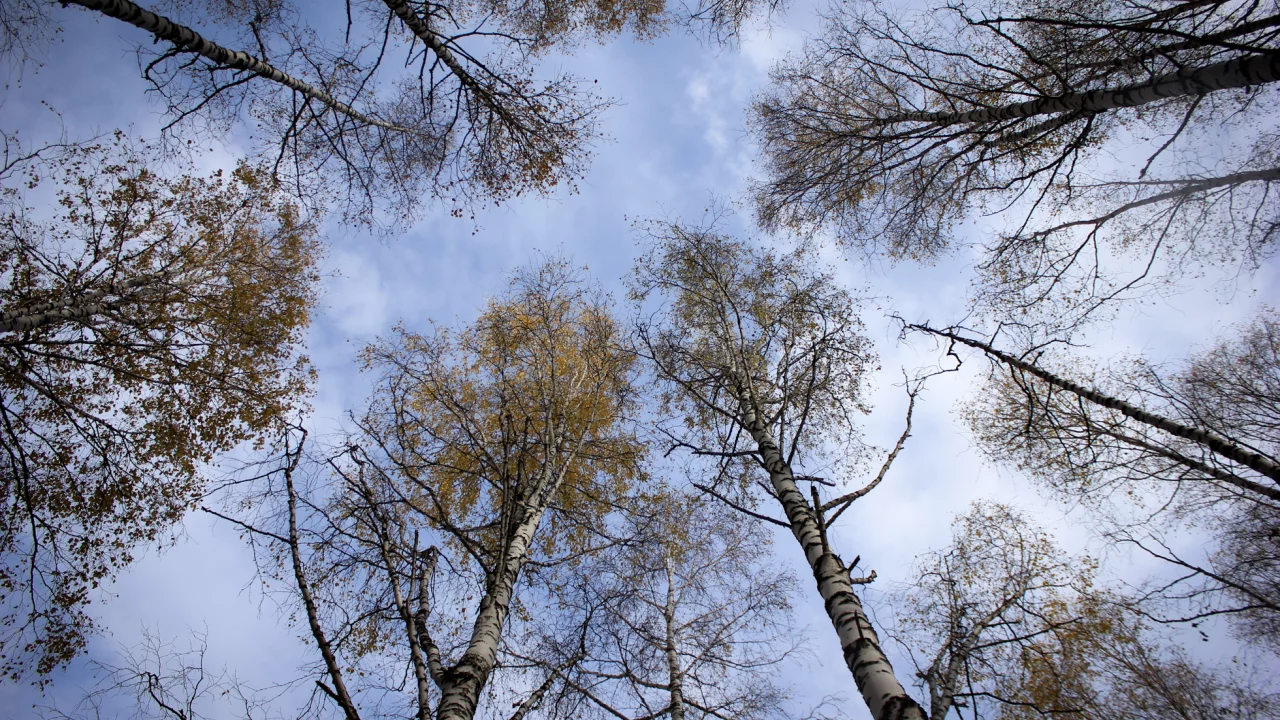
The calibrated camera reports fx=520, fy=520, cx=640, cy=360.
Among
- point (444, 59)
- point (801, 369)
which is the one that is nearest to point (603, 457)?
point (801, 369)

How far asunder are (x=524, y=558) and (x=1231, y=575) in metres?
9.02

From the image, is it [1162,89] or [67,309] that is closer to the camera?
[1162,89]

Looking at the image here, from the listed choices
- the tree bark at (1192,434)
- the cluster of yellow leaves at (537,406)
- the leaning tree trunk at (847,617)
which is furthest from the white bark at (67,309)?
the tree bark at (1192,434)

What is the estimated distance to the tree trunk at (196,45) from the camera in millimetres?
4980

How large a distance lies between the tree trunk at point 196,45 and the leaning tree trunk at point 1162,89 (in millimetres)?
7823

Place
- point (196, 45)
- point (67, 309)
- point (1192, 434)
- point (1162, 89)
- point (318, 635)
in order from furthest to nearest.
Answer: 1. point (67, 309)
2. point (196, 45)
3. point (1192, 434)
4. point (1162, 89)
5. point (318, 635)

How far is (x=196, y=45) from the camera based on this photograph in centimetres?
556

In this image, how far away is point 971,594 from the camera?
743 centimetres

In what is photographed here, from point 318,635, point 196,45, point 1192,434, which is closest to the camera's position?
point 318,635

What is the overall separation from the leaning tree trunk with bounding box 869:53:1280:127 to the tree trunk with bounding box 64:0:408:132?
782 centimetres

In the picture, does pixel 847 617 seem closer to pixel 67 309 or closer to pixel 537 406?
pixel 537 406

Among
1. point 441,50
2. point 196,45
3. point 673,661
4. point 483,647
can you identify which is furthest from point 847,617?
point 196,45

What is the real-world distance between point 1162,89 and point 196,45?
29.6ft

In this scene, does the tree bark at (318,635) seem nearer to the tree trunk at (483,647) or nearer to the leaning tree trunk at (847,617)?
the tree trunk at (483,647)
